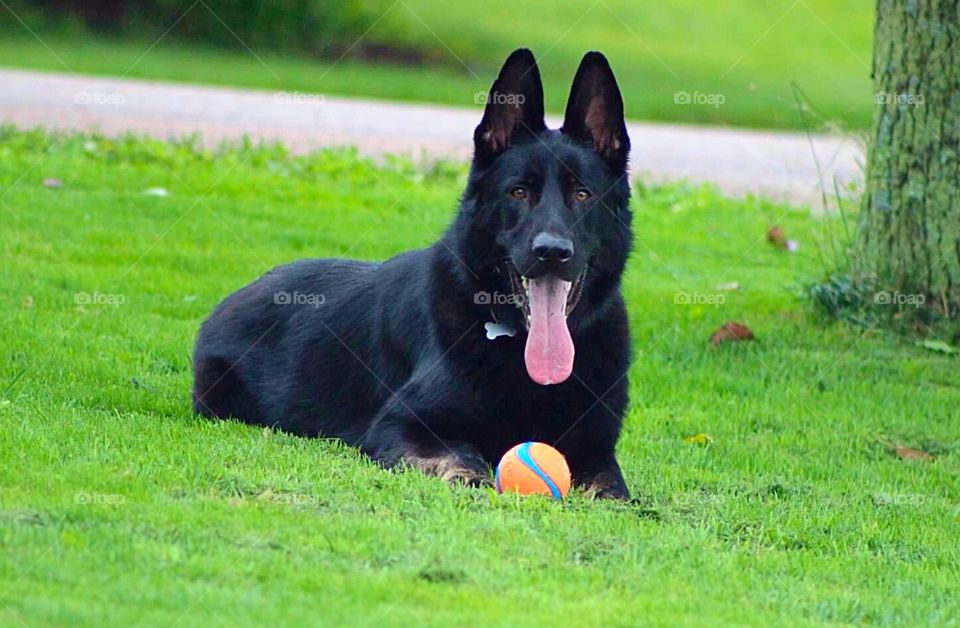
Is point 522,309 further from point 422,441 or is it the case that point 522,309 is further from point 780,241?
point 780,241

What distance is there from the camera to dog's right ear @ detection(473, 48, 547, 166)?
627 cm

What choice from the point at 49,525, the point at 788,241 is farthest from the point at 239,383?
the point at 788,241

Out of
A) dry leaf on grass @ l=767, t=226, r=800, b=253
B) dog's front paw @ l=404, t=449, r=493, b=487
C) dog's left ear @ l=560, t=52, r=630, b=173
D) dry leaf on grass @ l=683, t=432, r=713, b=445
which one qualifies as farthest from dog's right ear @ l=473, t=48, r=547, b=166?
dry leaf on grass @ l=767, t=226, r=800, b=253

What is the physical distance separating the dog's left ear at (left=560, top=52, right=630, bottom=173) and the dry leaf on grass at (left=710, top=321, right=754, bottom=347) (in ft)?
10.2

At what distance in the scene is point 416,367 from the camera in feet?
21.6

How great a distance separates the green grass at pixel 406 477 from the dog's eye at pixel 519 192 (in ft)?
4.23

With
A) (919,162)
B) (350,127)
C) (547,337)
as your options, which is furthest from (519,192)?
(350,127)

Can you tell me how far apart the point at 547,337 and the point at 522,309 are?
0.60 ft

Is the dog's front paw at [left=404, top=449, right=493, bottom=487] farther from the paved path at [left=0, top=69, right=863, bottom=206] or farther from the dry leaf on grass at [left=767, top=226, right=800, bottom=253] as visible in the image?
the paved path at [left=0, top=69, right=863, bottom=206]

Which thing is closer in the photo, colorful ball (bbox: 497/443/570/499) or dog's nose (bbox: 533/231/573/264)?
colorful ball (bbox: 497/443/570/499)

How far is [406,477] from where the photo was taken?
5.72 metres

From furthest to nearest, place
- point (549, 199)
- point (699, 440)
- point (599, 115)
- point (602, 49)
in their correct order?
1. point (602, 49)
2. point (699, 440)
3. point (599, 115)
4. point (549, 199)

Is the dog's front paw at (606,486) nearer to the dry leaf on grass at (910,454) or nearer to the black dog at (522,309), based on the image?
the black dog at (522,309)

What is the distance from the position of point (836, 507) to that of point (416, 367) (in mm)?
1933
